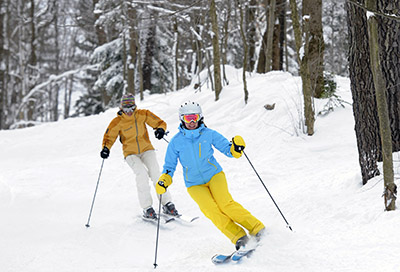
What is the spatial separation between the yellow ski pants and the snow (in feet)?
0.70

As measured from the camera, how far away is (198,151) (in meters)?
4.21

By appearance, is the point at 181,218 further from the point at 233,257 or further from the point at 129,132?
the point at 233,257

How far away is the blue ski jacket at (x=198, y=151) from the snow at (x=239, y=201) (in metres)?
0.80

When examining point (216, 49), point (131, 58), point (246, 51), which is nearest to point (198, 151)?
point (246, 51)

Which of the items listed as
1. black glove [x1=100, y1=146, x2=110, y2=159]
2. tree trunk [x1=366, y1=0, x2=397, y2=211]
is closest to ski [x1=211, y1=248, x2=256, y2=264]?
tree trunk [x1=366, y1=0, x2=397, y2=211]

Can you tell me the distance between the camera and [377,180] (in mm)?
4387

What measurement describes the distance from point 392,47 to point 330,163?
8.32 ft

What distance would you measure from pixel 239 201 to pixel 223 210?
2.03 meters

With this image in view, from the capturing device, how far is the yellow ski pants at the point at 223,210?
394 centimetres

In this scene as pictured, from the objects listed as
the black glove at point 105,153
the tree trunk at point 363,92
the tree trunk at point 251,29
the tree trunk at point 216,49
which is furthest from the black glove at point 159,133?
the tree trunk at point 251,29

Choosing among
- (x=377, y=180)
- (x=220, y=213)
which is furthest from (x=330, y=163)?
(x=220, y=213)

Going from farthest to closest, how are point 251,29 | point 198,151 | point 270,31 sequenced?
point 251,29
point 270,31
point 198,151

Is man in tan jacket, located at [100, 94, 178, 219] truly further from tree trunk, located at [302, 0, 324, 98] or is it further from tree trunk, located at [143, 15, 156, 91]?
tree trunk, located at [143, 15, 156, 91]

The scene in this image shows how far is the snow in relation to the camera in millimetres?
3625
